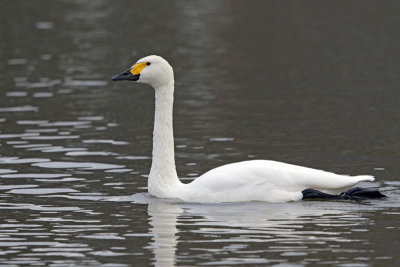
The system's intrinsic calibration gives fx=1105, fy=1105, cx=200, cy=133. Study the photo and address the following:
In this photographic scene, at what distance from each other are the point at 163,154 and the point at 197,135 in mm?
5484

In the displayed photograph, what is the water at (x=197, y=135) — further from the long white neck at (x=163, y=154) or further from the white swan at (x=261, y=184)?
the long white neck at (x=163, y=154)

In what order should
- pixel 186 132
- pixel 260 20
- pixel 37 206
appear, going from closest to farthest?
pixel 37 206 < pixel 186 132 < pixel 260 20

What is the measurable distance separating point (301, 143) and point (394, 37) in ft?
65.4

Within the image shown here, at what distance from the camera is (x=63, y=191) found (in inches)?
602

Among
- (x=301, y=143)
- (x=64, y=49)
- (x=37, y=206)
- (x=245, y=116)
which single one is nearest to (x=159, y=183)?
(x=37, y=206)

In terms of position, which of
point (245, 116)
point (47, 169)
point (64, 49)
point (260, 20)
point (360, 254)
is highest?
point (260, 20)

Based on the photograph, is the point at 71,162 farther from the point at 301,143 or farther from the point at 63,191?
the point at 301,143

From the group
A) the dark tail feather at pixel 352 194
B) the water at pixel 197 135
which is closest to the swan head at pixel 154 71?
the water at pixel 197 135

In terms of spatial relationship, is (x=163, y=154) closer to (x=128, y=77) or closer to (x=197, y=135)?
(x=128, y=77)

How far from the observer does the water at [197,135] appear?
11.9 m

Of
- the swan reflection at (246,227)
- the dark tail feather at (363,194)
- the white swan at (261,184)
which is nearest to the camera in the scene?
the swan reflection at (246,227)

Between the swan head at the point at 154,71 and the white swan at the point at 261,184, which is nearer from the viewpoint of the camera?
the white swan at the point at 261,184

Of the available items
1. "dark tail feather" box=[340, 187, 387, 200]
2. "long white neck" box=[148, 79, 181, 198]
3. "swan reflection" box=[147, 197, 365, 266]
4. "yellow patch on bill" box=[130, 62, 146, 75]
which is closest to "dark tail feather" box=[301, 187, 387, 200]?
"dark tail feather" box=[340, 187, 387, 200]

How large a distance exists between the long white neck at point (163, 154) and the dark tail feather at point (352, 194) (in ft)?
5.68
